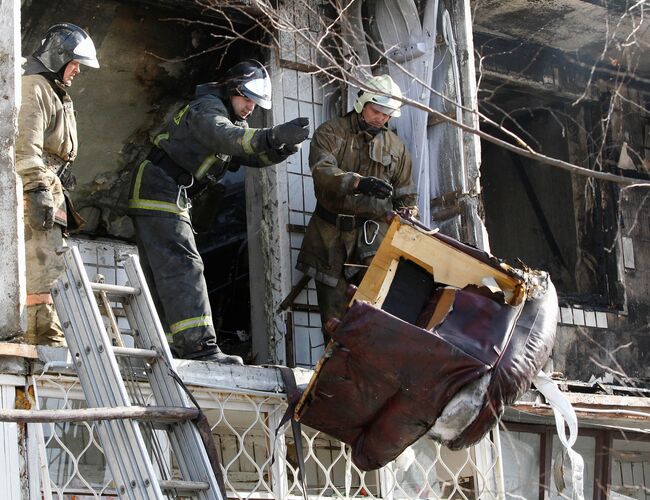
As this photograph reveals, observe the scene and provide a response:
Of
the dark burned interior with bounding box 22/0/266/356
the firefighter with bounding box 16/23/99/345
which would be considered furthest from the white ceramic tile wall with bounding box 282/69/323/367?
the firefighter with bounding box 16/23/99/345

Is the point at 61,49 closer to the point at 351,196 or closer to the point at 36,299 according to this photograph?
the point at 36,299

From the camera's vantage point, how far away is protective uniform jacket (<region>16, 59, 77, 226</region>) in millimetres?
6883

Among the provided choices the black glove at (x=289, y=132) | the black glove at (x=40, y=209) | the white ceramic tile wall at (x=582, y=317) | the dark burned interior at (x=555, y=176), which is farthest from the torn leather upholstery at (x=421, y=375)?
the dark burned interior at (x=555, y=176)

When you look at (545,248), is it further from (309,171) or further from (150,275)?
(150,275)

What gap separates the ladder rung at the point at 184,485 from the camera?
5.52 m

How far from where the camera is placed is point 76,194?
9.76 metres

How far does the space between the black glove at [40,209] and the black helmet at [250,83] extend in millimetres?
1466

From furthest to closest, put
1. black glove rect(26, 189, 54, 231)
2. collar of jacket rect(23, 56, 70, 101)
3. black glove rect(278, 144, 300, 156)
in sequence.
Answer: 1. collar of jacket rect(23, 56, 70, 101)
2. black glove rect(278, 144, 300, 156)
3. black glove rect(26, 189, 54, 231)

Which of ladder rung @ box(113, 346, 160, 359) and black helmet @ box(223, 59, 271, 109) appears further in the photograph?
black helmet @ box(223, 59, 271, 109)

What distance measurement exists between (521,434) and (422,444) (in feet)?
3.25

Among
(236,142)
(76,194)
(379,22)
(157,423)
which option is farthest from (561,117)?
(157,423)

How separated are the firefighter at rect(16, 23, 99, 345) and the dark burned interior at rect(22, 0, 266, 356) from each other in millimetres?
1788

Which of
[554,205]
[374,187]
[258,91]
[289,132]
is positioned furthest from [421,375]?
[554,205]

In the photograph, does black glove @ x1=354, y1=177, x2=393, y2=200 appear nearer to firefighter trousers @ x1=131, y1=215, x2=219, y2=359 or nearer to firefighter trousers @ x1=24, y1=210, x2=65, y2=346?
firefighter trousers @ x1=131, y1=215, x2=219, y2=359
